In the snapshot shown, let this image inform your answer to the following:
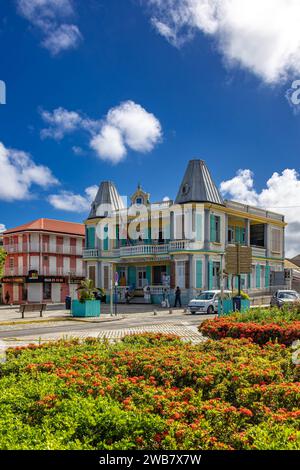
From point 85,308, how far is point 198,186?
17.2 meters

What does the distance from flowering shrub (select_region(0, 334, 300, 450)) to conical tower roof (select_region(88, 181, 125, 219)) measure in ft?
132

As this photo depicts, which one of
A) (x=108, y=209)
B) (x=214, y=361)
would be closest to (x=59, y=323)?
(x=214, y=361)

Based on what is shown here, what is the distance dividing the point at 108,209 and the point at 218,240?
12.9m

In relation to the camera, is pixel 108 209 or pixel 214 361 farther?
pixel 108 209

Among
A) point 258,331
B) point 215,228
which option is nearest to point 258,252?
point 215,228

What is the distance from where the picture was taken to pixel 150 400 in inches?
224

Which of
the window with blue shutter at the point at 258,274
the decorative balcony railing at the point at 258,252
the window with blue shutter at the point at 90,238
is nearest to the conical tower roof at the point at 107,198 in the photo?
the window with blue shutter at the point at 90,238

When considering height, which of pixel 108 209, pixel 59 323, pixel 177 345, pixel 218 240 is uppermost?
pixel 108 209

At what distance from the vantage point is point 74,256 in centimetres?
6216

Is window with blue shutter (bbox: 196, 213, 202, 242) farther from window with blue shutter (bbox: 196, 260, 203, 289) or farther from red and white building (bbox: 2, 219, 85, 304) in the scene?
red and white building (bbox: 2, 219, 85, 304)

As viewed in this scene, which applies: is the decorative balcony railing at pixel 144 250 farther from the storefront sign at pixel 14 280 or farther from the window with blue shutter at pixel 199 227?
the storefront sign at pixel 14 280

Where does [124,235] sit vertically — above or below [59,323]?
above
